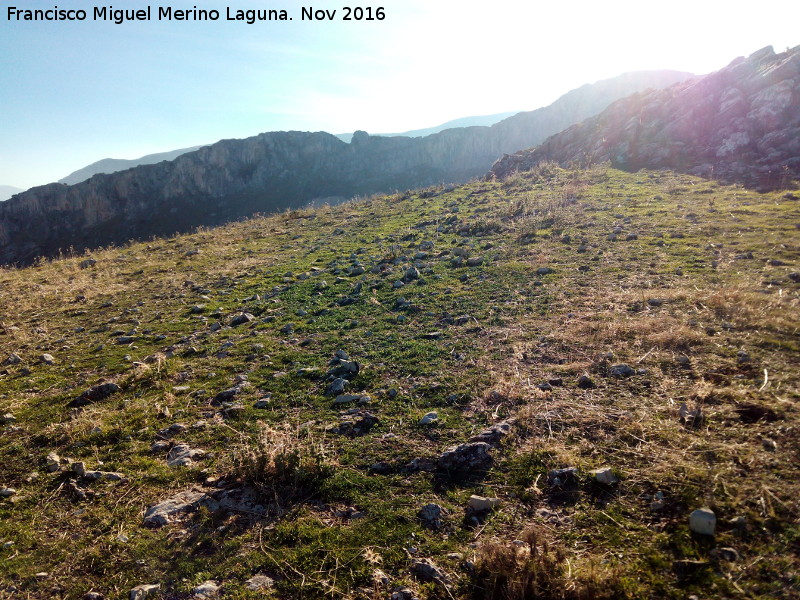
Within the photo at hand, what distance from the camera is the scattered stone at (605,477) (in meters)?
4.01

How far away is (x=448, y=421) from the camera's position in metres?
5.44

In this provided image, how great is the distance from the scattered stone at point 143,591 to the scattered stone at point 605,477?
4164 millimetres

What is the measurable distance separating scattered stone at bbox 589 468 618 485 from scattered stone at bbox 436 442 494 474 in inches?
43.0

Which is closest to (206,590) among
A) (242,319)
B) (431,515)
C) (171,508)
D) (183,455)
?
(171,508)

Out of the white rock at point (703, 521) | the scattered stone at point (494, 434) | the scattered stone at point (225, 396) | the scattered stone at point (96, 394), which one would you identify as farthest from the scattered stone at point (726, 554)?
the scattered stone at point (96, 394)

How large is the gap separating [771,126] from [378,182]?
8429cm

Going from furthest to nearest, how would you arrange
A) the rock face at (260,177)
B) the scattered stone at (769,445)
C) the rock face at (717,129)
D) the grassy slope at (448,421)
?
the rock face at (260,177)
the rock face at (717,129)
the scattered stone at (769,445)
the grassy slope at (448,421)

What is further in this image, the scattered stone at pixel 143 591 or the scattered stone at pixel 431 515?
the scattered stone at pixel 431 515

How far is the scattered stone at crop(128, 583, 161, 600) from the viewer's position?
3.32m

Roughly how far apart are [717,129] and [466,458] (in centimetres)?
3011

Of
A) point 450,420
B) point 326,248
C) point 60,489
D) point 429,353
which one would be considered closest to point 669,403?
point 450,420

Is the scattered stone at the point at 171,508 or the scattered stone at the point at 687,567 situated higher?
the scattered stone at the point at 687,567

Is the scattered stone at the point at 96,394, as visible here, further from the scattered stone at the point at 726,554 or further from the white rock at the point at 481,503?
the scattered stone at the point at 726,554

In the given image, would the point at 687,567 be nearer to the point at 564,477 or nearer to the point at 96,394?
the point at 564,477
